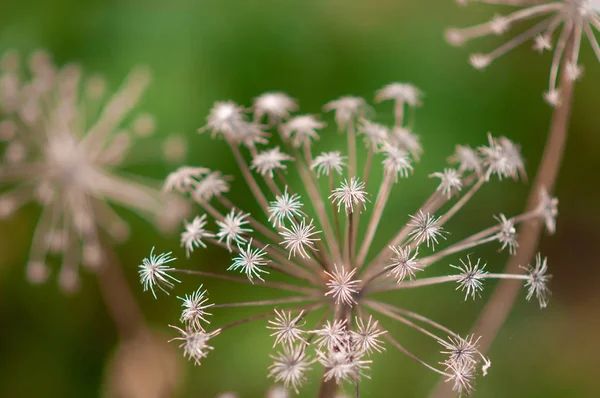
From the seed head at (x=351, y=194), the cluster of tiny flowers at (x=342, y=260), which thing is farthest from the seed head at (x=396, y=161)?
the seed head at (x=351, y=194)

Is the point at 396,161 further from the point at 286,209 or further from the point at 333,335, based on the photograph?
the point at 333,335

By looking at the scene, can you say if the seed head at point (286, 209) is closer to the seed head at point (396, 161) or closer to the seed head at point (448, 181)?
the seed head at point (396, 161)

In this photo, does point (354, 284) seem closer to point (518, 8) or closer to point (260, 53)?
point (260, 53)

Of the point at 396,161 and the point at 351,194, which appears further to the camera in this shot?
the point at 396,161

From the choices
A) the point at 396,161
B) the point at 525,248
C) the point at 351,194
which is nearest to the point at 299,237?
the point at 351,194

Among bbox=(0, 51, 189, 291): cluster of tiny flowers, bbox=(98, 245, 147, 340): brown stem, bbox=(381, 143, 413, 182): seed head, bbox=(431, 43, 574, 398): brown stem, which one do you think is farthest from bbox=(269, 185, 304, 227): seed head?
bbox=(98, 245, 147, 340): brown stem
